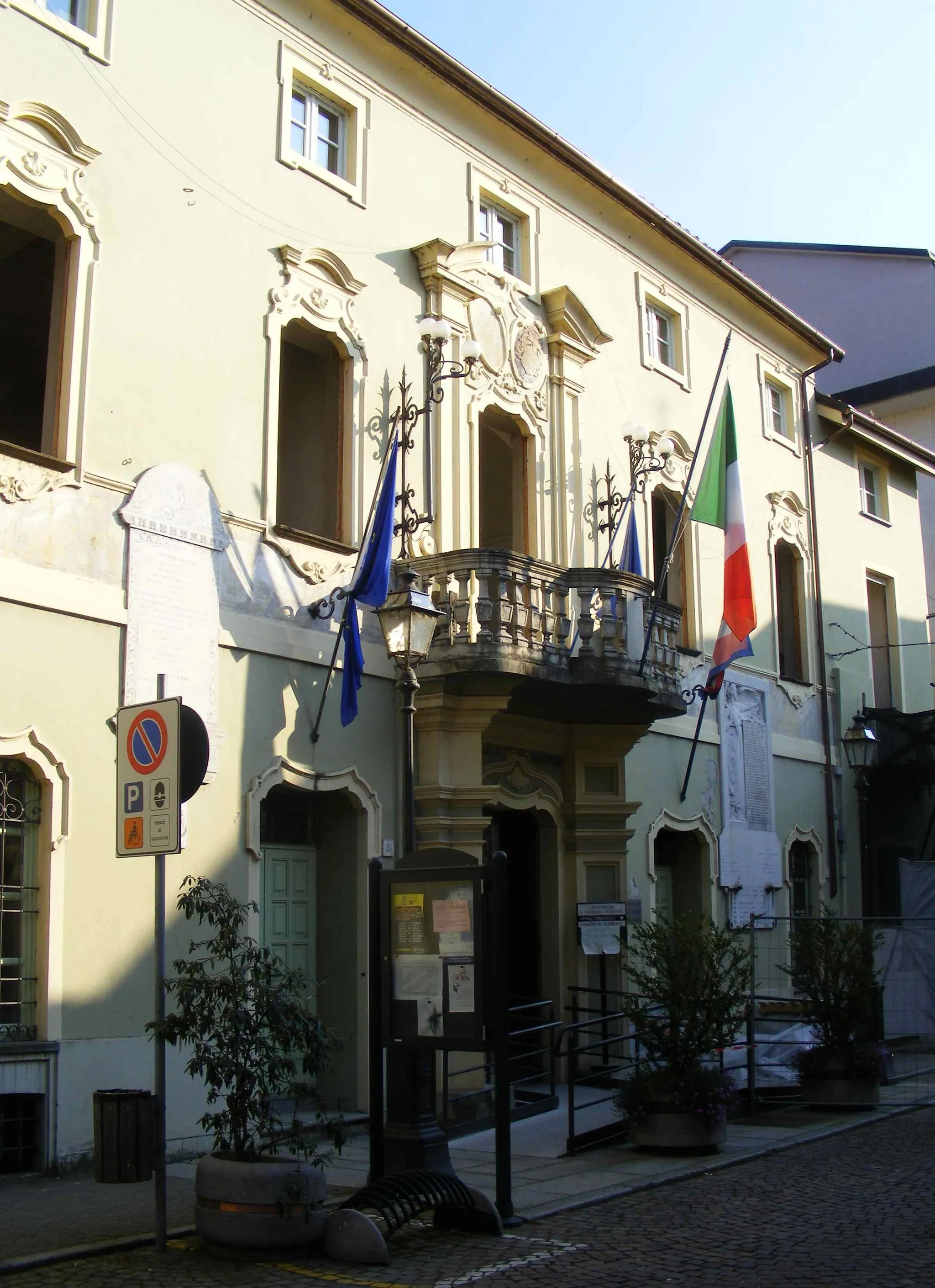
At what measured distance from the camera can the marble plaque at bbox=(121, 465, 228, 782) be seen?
460 inches

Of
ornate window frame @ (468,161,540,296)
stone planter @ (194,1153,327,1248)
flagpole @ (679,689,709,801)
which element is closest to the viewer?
stone planter @ (194,1153,327,1248)

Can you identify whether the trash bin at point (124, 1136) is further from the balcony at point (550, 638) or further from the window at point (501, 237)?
the window at point (501, 237)

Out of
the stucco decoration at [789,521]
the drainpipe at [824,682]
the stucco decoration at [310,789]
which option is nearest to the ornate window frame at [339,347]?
the stucco decoration at [310,789]

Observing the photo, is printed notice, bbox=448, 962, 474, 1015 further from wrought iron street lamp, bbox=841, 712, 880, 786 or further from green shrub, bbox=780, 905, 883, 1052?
wrought iron street lamp, bbox=841, 712, 880, 786

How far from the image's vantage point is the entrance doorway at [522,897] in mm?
16047

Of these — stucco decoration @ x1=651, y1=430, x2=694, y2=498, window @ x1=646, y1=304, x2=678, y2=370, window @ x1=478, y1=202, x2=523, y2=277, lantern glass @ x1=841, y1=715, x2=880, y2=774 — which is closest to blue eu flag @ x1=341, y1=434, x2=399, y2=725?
window @ x1=478, y1=202, x2=523, y2=277

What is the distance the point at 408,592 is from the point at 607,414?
7.47m

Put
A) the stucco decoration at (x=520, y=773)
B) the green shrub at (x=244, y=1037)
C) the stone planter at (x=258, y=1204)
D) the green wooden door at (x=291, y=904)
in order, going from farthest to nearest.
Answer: the stucco decoration at (x=520, y=773) → the green wooden door at (x=291, y=904) → the green shrub at (x=244, y=1037) → the stone planter at (x=258, y=1204)

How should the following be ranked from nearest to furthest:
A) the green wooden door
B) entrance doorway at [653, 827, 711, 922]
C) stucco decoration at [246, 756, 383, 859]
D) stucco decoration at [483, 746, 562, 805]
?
1. stucco decoration at [246, 756, 383, 859]
2. the green wooden door
3. stucco decoration at [483, 746, 562, 805]
4. entrance doorway at [653, 827, 711, 922]

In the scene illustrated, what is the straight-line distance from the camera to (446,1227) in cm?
843

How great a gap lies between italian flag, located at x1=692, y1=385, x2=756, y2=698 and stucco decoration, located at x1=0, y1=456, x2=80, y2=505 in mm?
8064

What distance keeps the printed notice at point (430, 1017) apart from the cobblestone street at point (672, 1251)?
1.15 m

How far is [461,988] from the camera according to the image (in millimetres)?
8531

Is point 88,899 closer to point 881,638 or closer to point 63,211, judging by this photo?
point 63,211
